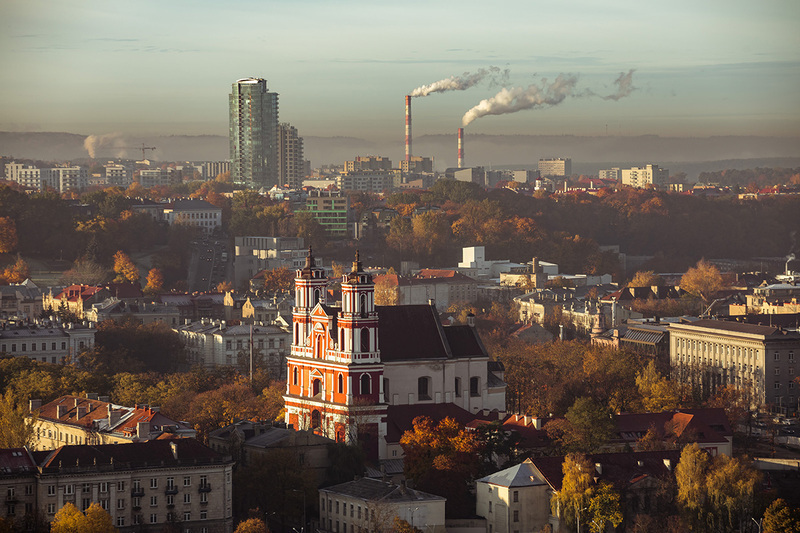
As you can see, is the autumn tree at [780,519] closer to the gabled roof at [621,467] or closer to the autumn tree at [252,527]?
the gabled roof at [621,467]

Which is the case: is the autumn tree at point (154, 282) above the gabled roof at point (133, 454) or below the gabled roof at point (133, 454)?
above

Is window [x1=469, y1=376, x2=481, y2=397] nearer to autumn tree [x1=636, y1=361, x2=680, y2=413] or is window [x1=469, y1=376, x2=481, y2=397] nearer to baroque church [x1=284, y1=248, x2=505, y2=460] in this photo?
baroque church [x1=284, y1=248, x2=505, y2=460]

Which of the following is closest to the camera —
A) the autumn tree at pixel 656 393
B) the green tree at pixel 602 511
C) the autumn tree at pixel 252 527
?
the autumn tree at pixel 252 527

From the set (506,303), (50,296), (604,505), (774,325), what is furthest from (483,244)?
(604,505)

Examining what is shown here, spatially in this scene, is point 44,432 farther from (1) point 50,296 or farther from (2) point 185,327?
(1) point 50,296

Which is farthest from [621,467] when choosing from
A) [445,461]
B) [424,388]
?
[424,388]

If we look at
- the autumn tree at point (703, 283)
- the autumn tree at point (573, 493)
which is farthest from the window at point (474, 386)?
the autumn tree at point (703, 283)

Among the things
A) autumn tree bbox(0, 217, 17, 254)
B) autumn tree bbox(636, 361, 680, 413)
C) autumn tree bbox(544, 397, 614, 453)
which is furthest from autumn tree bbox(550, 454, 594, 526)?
autumn tree bbox(0, 217, 17, 254)
